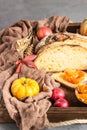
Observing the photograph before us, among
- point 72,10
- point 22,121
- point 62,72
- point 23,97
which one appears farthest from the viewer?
point 72,10

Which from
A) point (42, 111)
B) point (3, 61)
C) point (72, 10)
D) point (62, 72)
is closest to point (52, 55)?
point (62, 72)

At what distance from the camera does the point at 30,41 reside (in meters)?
2.66

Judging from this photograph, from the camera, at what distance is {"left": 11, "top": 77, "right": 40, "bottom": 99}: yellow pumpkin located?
2078mm

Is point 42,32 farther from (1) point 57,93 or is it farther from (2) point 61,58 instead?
(1) point 57,93

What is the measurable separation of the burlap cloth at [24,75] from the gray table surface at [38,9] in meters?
0.75

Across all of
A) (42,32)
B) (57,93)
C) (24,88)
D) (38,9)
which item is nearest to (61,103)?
Result: (57,93)

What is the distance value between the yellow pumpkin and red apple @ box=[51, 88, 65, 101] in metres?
0.08

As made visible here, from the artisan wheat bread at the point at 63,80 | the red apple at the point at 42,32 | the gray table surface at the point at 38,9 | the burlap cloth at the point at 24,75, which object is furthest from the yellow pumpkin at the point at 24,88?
the gray table surface at the point at 38,9

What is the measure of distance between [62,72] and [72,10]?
1.44 m

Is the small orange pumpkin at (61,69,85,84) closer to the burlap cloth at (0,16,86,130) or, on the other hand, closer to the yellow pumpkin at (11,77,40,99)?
the burlap cloth at (0,16,86,130)

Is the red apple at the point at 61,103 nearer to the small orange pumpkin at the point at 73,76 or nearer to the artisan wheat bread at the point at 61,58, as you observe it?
the small orange pumpkin at the point at 73,76

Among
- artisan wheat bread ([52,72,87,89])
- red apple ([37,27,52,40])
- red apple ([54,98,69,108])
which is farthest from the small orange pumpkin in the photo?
red apple ([37,27,52,40])

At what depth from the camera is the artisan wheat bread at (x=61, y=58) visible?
2371mm

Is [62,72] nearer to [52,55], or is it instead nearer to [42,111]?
[52,55]
